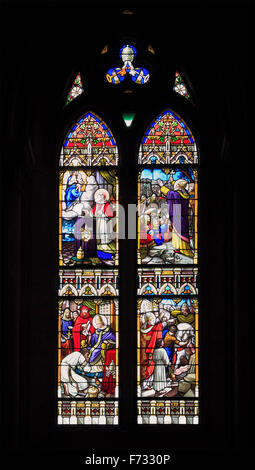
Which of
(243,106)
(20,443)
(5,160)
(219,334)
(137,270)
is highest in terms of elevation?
(243,106)

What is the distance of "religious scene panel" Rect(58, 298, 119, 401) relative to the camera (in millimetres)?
7523

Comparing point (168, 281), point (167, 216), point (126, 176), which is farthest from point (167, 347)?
point (126, 176)

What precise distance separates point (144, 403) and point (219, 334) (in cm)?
104

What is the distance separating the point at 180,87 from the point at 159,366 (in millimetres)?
2993

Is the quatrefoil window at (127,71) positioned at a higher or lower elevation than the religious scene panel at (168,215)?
higher

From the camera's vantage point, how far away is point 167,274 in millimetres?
7688

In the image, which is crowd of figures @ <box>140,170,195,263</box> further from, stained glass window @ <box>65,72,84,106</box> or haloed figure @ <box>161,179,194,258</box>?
stained glass window @ <box>65,72,84,106</box>

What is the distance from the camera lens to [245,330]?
22.5 feet

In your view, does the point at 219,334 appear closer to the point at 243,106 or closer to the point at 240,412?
the point at 240,412

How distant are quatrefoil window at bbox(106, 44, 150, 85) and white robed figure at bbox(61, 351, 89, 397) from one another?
2.98 m

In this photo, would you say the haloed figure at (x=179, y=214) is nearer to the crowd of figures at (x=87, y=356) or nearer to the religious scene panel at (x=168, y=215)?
the religious scene panel at (x=168, y=215)

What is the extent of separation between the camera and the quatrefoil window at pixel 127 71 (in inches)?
315

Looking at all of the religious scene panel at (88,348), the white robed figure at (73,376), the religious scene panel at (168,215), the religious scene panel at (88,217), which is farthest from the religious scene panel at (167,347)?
the religious scene panel at (88,217)

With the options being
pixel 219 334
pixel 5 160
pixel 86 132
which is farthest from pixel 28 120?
pixel 219 334
